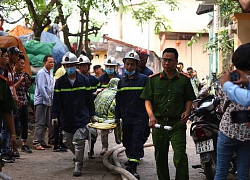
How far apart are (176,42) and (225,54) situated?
740 inches

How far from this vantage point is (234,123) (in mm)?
5402

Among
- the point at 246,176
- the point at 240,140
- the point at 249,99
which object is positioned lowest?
the point at 246,176

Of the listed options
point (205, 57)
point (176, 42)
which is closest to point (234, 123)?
point (176, 42)

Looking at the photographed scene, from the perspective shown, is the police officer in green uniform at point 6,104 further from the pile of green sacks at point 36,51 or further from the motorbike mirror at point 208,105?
the pile of green sacks at point 36,51

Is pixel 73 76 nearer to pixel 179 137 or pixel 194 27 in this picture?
pixel 179 137

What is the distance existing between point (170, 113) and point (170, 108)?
7 centimetres

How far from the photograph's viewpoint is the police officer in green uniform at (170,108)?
23.0 ft

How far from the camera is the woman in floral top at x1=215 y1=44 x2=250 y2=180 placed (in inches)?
208

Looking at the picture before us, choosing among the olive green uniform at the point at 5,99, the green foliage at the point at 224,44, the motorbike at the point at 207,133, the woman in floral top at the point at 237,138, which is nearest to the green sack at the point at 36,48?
the green foliage at the point at 224,44

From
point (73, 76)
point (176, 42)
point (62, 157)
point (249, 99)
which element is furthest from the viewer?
point (176, 42)

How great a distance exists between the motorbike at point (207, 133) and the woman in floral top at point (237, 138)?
1.60 meters

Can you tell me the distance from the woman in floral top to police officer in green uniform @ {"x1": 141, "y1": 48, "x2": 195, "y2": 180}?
4.45 ft

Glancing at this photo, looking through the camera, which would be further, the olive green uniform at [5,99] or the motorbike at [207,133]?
the motorbike at [207,133]

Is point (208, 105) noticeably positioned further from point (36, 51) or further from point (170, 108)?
point (36, 51)
